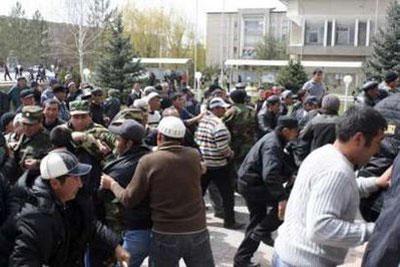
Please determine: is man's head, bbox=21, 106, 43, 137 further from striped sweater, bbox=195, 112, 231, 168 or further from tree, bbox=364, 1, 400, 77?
tree, bbox=364, 1, 400, 77

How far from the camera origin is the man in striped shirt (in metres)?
7.97

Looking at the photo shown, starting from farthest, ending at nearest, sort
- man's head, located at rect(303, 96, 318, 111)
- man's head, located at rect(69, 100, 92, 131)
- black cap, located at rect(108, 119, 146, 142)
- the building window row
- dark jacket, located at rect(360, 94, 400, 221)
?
the building window row
man's head, located at rect(303, 96, 318, 111)
man's head, located at rect(69, 100, 92, 131)
black cap, located at rect(108, 119, 146, 142)
dark jacket, located at rect(360, 94, 400, 221)

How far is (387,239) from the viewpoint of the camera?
2.23 meters

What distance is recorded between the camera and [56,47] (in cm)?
5938

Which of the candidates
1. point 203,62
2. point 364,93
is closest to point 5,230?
point 364,93

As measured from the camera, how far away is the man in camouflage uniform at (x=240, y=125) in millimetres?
9188

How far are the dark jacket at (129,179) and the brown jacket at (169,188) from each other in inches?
5.5

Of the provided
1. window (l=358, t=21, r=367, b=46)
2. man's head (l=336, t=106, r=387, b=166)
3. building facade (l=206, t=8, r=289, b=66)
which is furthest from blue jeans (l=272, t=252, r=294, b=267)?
building facade (l=206, t=8, r=289, b=66)

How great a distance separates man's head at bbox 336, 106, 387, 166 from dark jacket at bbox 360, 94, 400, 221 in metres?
1.00

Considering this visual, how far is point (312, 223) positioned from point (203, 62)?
72180 millimetres

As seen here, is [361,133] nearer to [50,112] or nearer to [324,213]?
[324,213]

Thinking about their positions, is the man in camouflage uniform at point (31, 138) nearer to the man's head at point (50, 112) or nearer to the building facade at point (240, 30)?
the man's head at point (50, 112)

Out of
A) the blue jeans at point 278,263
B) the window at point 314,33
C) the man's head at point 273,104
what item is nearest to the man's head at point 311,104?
the man's head at point 273,104

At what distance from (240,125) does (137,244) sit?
4755mm
